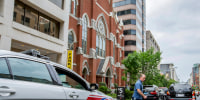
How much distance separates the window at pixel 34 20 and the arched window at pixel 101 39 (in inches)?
590

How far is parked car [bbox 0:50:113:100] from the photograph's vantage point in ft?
9.78

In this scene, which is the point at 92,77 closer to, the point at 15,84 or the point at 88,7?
the point at 88,7

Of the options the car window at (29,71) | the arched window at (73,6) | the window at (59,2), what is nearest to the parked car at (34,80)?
the car window at (29,71)

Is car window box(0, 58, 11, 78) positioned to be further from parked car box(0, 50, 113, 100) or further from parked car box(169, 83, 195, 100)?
parked car box(169, 83, 195, 100)

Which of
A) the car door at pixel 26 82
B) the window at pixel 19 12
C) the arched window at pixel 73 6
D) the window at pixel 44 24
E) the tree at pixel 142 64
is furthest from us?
the tree at pixel 142 64

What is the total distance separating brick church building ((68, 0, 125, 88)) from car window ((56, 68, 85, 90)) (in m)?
21.3

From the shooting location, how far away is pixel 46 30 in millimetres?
17062

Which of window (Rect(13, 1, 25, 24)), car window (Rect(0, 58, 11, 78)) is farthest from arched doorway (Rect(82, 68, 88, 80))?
car window (Rect(0, 58, 11, 78))

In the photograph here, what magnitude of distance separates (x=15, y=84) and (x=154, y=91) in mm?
12806

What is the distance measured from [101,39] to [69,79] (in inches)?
1183

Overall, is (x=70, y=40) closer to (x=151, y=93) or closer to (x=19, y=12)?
(x=19, y=12)

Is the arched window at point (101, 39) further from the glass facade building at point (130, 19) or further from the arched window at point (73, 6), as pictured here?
the glass facade building at point (130, 19)

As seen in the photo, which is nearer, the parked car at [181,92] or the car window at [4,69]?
the car window at [4,69]

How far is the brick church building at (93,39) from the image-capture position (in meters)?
26.4
